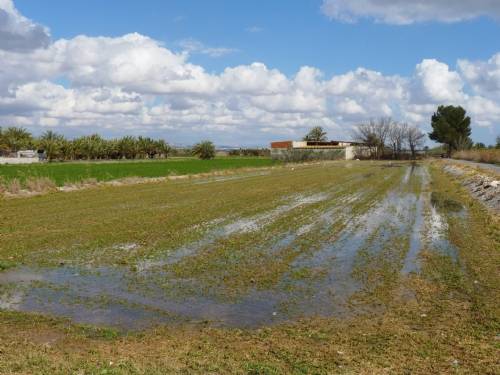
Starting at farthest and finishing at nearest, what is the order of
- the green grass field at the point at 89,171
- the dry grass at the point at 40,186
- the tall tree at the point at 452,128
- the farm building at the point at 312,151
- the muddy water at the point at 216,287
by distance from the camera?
the tall tree at the point at 452,128
the farm building at the point at 312,151
the green grass field at the point at 89,171
the dry grass at the point at 40,186
the muddy water at the point at 216,287

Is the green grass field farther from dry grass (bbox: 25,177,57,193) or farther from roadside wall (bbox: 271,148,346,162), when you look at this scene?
roadside wall (bbox: 271,148,346,162)

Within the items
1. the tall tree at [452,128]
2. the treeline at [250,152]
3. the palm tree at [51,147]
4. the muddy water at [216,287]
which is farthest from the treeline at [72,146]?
the muddy water at [216,287]

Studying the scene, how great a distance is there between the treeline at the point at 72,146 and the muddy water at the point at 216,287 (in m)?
99.8

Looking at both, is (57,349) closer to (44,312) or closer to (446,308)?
(44,312)

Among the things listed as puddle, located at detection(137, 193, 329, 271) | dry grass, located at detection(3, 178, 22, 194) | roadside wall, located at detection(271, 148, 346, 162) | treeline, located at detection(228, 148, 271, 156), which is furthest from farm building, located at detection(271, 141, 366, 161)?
puddle, located at detection(137, 193, 329, 271)

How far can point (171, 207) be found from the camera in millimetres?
Result: 21609

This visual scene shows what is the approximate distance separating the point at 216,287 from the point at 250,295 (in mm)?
789

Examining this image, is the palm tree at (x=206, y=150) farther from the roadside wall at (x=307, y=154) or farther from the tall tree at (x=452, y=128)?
the tall tree at (x=452, y=128)

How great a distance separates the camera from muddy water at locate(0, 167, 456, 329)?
298 inches

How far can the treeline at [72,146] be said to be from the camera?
104 meters

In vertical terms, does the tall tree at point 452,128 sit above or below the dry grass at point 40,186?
above

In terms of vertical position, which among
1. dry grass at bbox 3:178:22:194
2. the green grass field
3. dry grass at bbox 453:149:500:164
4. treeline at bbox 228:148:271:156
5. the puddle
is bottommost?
the puddle

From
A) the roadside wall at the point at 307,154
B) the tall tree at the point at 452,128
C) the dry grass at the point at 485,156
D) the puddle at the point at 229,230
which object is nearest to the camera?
the puddle at the point at 229,230

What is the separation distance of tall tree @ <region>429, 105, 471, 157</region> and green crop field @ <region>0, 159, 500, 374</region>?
320 ft
